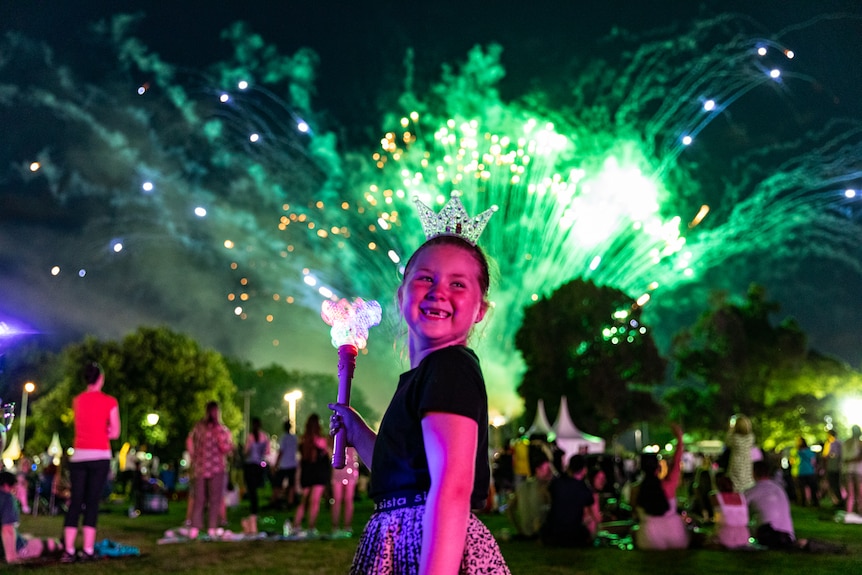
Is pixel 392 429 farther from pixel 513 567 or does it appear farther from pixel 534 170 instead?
pixel 534 170

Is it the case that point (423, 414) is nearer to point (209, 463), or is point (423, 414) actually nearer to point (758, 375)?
point (209, 463)

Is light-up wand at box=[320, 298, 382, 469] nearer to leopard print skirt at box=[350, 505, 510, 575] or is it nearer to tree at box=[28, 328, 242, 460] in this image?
leopard print skirt at box=[350, 505, 510, 575]

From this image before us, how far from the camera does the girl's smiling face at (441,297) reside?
256 centimetres

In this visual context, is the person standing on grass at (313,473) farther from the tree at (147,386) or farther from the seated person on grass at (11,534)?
the tree at (147,386)

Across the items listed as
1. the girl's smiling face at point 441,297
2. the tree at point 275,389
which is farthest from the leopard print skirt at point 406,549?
the tree at point 275,389

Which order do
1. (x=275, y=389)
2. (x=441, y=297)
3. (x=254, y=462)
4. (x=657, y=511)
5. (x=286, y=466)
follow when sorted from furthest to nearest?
(x=275, y=389) → (x=286, y=466) → (x=254, y=462) → (x=657, y=511) → (x=441, y=297)

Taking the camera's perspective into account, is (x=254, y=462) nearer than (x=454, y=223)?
No

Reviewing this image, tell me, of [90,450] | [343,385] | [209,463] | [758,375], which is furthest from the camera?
[758,375]

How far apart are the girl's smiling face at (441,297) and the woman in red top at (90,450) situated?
8.12 metres

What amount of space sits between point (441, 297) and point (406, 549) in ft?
2.49

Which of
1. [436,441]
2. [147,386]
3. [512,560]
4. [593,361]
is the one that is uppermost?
[593,361]

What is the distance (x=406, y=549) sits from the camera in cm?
232

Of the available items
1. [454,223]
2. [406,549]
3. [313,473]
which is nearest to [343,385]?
[454,223]

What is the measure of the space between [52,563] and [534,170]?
20.8m
